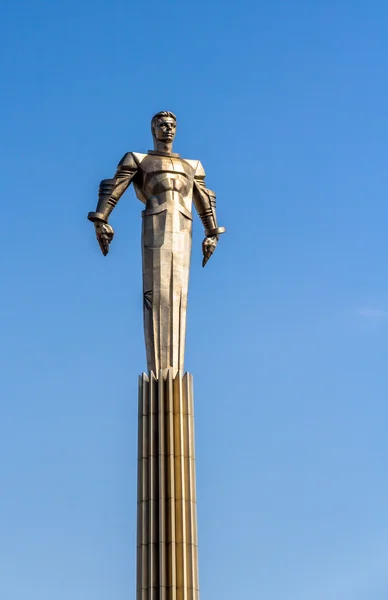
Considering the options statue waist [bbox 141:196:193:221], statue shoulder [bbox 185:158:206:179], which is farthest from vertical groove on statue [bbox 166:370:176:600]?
statue shoulder [bbox 185:158:206:179]

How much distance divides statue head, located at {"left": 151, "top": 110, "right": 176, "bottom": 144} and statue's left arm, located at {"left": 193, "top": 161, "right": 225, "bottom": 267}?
1.06m

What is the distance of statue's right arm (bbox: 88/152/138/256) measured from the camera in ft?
79.2

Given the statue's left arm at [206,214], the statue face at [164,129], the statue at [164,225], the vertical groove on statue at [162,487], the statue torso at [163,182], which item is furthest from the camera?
the statue's left arm at [206,214]

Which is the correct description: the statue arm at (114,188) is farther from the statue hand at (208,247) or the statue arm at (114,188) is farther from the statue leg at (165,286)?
the statue hand at (208,247)

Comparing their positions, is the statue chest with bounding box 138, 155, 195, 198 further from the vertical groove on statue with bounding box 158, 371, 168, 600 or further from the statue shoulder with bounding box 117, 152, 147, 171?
the vertical groove on statue with bounding box 158, 371, 168, 600

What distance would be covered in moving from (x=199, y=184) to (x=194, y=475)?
24.3ft

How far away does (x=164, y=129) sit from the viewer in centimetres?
2477

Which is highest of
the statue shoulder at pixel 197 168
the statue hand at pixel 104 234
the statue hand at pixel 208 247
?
the statue shoulder at pixel 197 168

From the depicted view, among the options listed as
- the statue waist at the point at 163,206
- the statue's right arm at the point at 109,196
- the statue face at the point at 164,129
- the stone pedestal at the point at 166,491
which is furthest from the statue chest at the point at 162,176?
the stone pedestal at the point at 166,491

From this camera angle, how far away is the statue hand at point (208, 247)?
83.3 feet

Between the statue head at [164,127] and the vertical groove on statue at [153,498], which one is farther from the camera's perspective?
the statue head at [164,127]

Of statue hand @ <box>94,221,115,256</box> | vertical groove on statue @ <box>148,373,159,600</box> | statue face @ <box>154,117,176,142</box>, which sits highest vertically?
statue face @ <box>154,117,176,142</box>

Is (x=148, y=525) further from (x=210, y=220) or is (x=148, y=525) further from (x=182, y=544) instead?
(x=210, y=220)

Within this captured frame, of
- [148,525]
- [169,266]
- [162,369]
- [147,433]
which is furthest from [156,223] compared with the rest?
[148,525]
